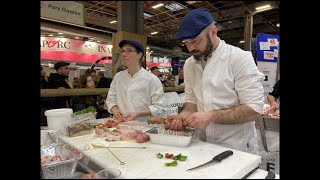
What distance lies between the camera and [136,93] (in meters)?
1.74

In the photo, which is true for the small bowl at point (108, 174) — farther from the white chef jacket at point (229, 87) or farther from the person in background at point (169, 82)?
the person in background at point (169, 82)

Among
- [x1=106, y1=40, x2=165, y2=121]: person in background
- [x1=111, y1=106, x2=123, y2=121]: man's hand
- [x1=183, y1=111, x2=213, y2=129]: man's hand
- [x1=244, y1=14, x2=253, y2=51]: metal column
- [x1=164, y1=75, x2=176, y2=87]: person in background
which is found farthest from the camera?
[x1=164, y1=75, x2=176, y2=87]: person in background

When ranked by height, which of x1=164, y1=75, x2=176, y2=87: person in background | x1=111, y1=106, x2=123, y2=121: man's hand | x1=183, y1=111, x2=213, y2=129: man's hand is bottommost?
x1=111, y1=106, x2=123, y2=121: man's hand

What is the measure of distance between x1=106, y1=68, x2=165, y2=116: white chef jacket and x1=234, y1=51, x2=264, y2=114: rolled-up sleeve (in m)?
0.72

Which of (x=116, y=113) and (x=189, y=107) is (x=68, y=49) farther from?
(x=116, y=113)

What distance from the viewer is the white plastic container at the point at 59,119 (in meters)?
1.24

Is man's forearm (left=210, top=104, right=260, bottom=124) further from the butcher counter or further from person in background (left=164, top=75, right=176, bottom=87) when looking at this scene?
person in background (left=164, top=75, right=176, bottom=87)

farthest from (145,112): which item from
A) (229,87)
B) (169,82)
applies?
(169,82)

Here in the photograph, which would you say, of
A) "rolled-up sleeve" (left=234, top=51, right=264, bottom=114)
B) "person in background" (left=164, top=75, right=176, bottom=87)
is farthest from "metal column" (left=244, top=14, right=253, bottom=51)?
"person in background" (left=164, top=75, right=176, bottom=87)

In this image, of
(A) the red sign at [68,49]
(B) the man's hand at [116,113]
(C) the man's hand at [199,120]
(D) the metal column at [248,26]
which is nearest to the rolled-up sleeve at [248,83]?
(C) the man's hand at [199,120]

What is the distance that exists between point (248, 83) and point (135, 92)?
0.87 metres

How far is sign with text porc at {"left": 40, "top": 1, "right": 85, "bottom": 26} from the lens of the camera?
1.70ft

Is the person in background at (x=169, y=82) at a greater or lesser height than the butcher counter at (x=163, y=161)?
greater
